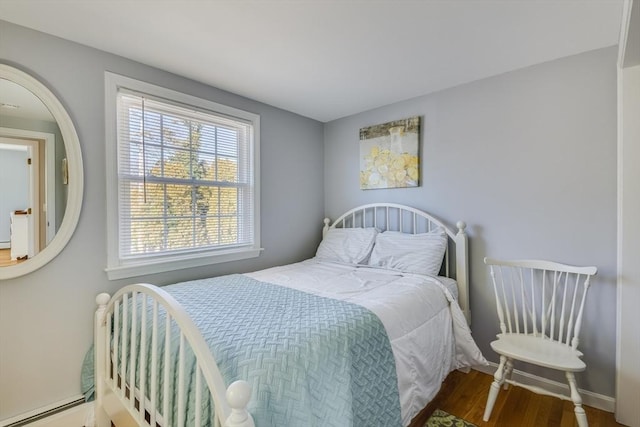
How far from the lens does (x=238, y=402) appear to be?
2.50 ft

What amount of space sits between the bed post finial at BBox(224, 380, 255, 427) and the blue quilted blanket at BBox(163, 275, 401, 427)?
0.54ft

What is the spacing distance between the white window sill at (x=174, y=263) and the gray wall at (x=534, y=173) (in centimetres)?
163

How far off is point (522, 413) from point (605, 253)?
113cm

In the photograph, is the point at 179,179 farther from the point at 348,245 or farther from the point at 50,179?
the point at 348,245

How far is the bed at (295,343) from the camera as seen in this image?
1008 mm

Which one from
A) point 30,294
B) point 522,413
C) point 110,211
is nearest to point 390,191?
point 522,413

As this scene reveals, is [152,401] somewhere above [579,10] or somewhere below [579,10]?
below

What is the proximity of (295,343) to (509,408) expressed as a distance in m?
1.65

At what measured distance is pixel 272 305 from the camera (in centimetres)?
160

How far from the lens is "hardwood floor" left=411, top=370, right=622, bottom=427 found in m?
1.74

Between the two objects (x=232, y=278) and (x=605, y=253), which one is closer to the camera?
(x=605, y=253)

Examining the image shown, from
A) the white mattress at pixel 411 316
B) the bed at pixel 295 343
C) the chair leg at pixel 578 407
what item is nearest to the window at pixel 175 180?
the bed at pixel 295 343

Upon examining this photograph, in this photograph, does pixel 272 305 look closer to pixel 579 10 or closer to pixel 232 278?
pixel 232 278

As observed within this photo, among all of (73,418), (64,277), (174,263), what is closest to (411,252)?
(174,263)
